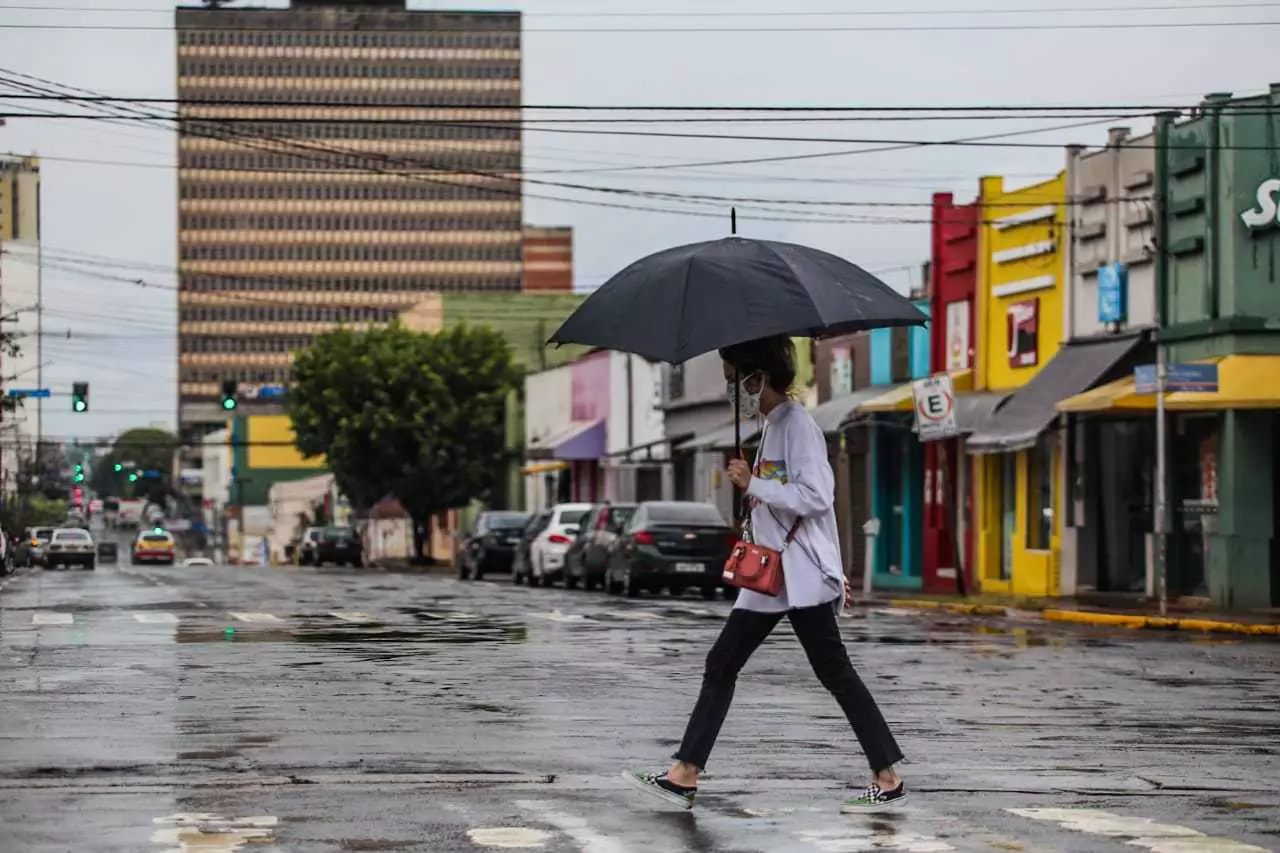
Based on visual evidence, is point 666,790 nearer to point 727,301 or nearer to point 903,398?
point 727,301

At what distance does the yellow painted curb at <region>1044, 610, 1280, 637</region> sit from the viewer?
26797mm

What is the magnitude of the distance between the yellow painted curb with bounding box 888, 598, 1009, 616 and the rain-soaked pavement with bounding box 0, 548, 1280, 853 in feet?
26.0

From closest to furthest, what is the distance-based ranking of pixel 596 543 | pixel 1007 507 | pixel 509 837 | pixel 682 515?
pixel 509 837 < pixel 682 515 < pixel 1007 507 < pixel 596 543

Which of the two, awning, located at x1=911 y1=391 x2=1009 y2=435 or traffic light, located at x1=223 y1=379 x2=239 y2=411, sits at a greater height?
traffic light, located at x1=223 y1=379 x2=239 y2=411

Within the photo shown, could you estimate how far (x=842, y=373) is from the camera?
156 ft

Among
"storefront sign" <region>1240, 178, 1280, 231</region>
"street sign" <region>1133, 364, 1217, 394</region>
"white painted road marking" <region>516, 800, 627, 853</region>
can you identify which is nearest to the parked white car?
"storefront sign" <region>1240, 178, 1280, 231</region>

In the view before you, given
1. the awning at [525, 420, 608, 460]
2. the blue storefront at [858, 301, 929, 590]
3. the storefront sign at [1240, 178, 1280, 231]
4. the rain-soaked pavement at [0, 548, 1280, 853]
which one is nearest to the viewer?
the rain-soaked pavement at [0, 548, 1280, 853]

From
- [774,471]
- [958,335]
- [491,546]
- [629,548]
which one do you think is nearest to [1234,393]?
[629,548]

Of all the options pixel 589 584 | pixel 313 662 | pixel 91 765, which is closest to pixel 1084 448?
pixel 589 584

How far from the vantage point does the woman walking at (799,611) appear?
9.88m

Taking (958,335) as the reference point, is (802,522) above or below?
below

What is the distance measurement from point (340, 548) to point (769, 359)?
71294 millimetres

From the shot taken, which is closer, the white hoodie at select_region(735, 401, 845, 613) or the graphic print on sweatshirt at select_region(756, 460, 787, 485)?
the white hoodie at select_region(735, 401, 845, 613)

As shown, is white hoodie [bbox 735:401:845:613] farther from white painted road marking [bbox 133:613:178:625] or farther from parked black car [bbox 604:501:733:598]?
parked black car [bbox 604:501:733:598]
